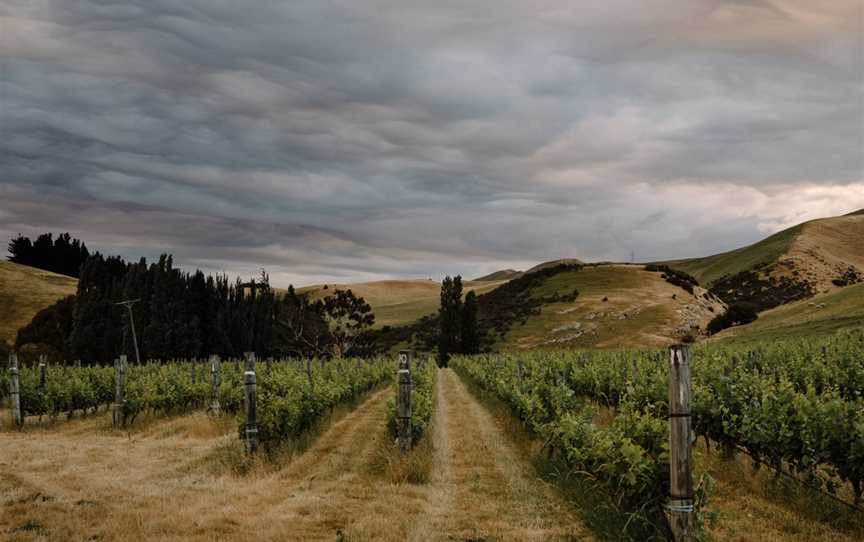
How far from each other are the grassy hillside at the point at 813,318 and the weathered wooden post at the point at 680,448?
4932cm

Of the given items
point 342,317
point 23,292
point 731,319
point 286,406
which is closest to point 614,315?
point 731,319

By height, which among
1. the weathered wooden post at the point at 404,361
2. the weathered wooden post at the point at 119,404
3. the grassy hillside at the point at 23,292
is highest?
the grassy hillside at the point at 23,292

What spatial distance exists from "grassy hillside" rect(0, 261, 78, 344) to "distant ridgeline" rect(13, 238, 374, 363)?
53.5 feet

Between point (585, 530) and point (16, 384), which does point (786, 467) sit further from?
point (16, 384)

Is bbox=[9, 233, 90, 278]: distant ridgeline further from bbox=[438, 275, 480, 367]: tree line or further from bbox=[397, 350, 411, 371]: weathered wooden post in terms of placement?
bbox=[397, 350, 411, 371]: weathered wooden post

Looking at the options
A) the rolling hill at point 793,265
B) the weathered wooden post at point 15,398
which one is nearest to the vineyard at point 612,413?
the weathered wooden post at point 15,398

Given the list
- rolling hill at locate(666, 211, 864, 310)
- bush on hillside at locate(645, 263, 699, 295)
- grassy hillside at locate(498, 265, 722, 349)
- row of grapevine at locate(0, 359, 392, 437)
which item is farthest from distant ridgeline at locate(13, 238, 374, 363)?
rolling hill at locate(666, 211, 864, 310)

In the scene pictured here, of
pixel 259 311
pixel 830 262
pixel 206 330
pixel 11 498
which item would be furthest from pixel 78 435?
pixel 830 262

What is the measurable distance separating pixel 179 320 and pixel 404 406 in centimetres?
5695

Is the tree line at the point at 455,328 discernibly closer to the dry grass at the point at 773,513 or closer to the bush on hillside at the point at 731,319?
the bush on hillside at the point at 731,319

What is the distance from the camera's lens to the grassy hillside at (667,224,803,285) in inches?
5994

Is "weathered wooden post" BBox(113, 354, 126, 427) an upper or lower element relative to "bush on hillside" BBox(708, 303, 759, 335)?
lower

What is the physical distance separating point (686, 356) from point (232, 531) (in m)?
6.50

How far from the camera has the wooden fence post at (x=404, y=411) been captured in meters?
13.9
